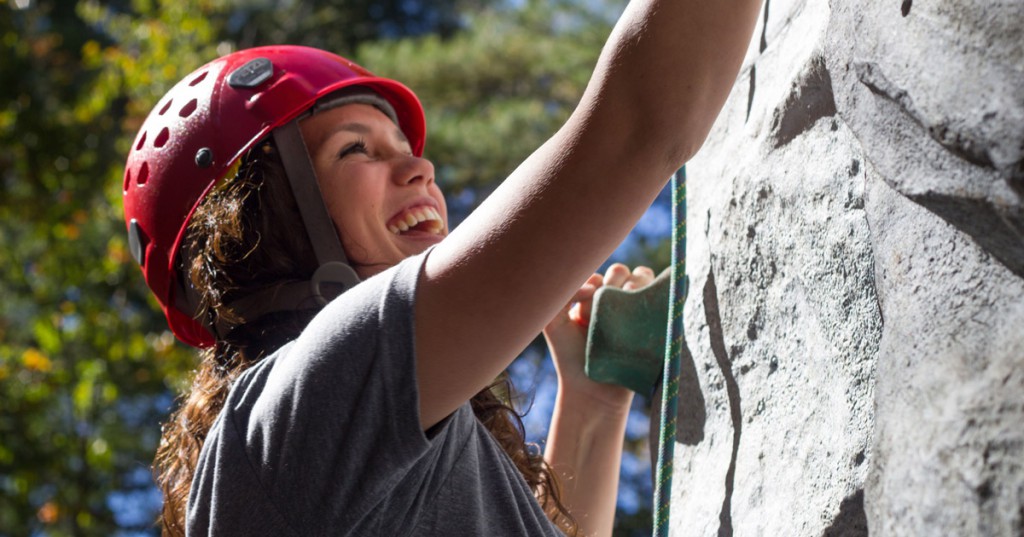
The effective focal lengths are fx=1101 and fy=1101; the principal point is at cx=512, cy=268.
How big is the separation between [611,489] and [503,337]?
1253 millimetres

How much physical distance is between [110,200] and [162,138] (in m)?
7.23

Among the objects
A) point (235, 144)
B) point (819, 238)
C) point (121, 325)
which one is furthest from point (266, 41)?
point (819, 238)

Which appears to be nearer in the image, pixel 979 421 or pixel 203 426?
pixel 979 421

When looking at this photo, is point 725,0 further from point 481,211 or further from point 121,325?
point 121,325

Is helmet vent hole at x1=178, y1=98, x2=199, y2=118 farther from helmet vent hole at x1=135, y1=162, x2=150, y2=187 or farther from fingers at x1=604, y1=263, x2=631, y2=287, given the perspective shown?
fingers at x1=604, y1=263, x2=631, y2=287

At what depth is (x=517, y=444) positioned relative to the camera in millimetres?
2146

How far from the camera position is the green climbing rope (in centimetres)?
191

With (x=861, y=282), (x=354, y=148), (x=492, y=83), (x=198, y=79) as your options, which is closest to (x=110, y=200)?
(x=492, y=83)

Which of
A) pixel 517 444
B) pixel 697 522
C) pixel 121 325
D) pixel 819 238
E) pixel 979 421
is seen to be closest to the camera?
pixel 979 421

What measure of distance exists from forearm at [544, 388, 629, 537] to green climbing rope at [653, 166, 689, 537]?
447mm

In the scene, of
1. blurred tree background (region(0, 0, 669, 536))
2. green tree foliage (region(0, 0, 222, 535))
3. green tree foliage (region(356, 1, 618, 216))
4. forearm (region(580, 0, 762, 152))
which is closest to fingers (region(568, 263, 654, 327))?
forearm (region(580, 0, 762, 152))

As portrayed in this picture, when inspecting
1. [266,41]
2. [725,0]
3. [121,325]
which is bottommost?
[121,325]

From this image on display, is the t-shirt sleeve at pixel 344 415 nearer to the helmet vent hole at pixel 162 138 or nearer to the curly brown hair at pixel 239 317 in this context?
the curly brown hair at pixel 239 317

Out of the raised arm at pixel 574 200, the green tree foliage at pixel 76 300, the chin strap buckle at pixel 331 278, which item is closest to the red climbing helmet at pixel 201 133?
the chin strap buckle at pixel 331 278
